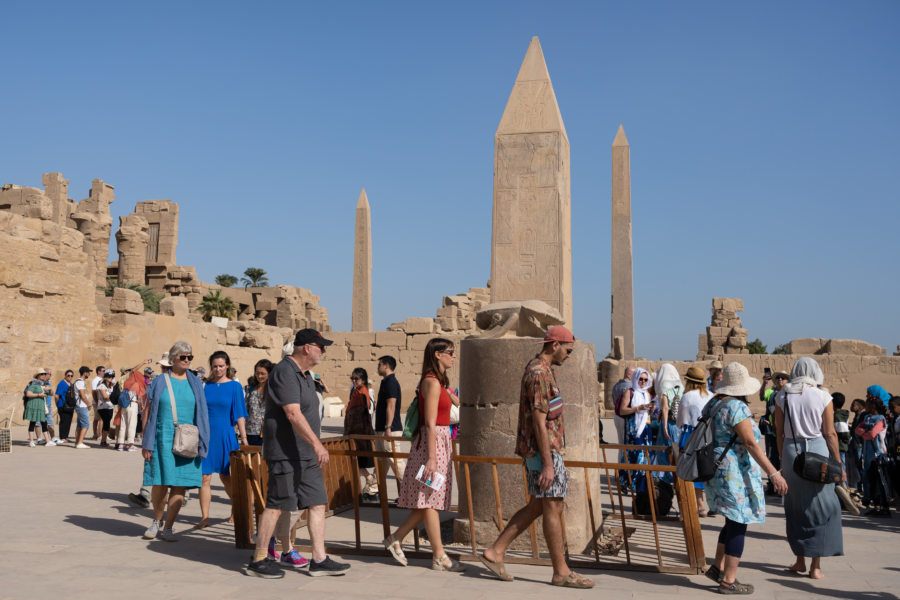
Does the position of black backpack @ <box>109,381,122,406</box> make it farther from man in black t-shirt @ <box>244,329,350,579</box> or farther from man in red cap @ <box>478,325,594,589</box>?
man in red cap @ <box>478,325,594,589</box>

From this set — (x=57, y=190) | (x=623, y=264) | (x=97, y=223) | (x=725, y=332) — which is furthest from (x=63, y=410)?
(x=57, y=190)

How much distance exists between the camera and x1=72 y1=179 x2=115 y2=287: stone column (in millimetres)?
29516

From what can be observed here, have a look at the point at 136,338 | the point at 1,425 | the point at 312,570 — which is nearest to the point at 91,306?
the point at 136,338

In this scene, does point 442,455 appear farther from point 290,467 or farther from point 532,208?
point 532,208

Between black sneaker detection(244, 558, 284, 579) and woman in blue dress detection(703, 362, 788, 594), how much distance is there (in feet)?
8.69

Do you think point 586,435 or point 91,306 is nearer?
point 586,435

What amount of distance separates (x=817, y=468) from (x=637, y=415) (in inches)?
121

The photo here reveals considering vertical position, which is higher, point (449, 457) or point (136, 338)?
point (136, 338)

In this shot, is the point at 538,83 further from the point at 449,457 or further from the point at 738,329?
the point at 738,329

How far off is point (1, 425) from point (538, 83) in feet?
39.2

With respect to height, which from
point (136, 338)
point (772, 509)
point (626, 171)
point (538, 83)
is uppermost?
point (626, 171)

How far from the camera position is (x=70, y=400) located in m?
A: 13.4

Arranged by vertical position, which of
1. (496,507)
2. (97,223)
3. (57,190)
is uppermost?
(57,190)

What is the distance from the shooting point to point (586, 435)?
6027 millimetres
